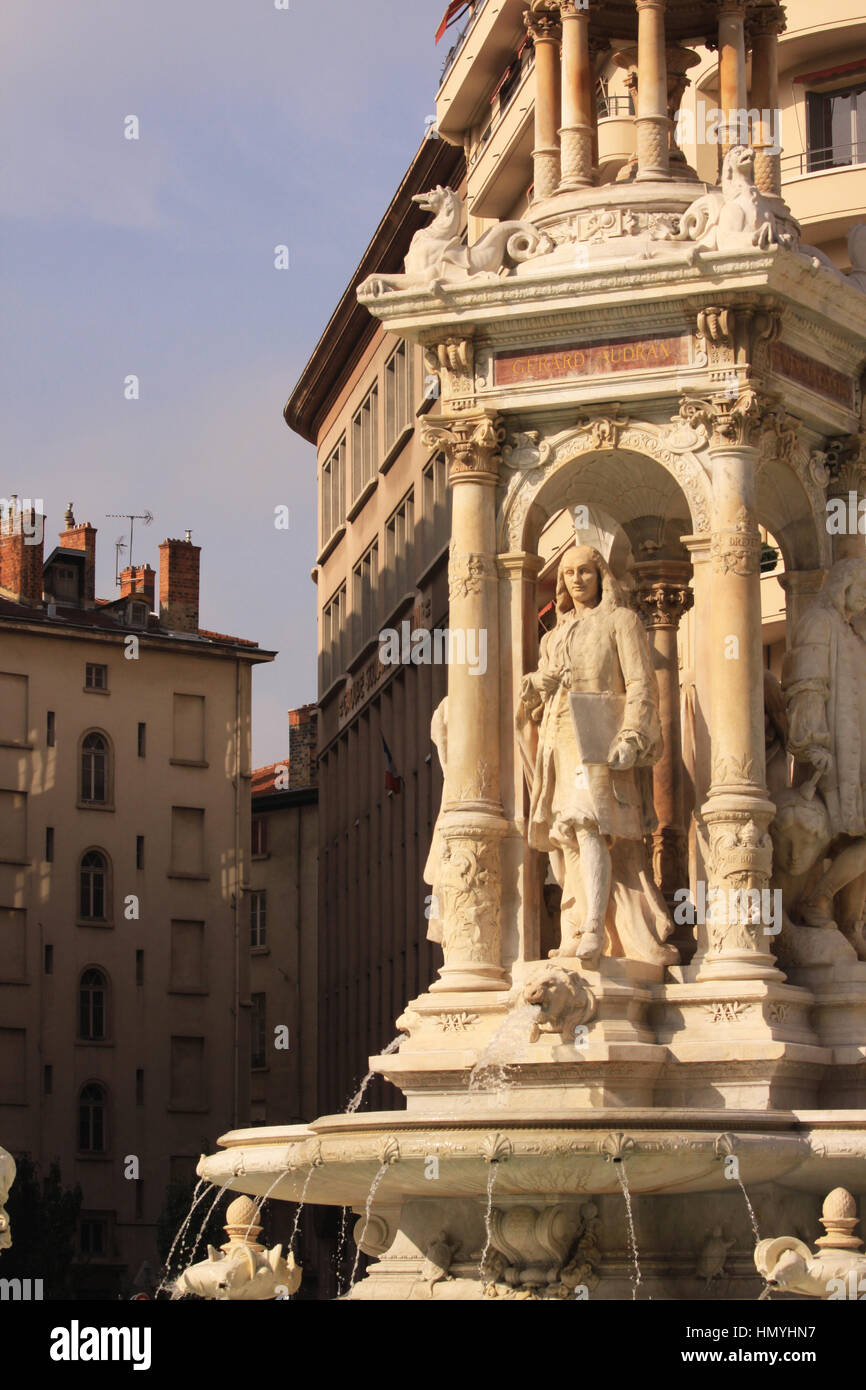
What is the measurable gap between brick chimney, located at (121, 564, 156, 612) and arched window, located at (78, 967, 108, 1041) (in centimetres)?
1387

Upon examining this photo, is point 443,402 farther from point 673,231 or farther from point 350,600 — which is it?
point 350,600

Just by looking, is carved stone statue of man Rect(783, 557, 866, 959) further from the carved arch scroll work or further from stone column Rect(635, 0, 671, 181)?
stone column Rect(635, 0, 671, 181)

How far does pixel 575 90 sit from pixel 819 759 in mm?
7031

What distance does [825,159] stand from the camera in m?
55.6

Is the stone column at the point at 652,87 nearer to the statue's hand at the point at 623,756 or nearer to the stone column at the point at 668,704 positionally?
the stone column at the point at 668,704

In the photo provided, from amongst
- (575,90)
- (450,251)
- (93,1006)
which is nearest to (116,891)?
(93,1006)

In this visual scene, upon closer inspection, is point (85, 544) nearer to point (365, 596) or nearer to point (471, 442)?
point (365, 596)

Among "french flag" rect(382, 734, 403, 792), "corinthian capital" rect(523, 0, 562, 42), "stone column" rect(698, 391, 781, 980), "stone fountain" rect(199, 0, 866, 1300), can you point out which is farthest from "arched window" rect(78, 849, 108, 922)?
"stone column" rect(698, 391, 781, 980)

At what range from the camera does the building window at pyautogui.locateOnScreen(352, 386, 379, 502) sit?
89019 mm

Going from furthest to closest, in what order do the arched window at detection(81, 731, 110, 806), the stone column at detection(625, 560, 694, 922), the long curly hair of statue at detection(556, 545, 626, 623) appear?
the arched window at detection(81, 731, 110, 806) → the stone column at detection(625, 560, 694, 922) → the long curly hair of statue at detection(556, 545, 626, 623)

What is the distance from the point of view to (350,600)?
93688mm

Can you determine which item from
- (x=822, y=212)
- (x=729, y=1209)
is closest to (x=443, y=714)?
(x=729, y=1209)
